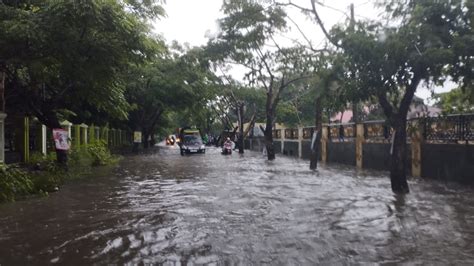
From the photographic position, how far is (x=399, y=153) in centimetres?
1110

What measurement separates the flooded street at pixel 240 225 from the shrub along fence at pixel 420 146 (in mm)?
1165

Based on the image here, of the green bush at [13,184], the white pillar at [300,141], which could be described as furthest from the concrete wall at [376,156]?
the green bush at [13,184]

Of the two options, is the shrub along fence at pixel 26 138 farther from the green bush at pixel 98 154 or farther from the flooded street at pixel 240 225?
the flooded street at pixel 240 225

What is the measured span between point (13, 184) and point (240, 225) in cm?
588

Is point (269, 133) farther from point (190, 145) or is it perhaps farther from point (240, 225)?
point (240, 225)

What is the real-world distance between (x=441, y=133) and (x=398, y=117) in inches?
165

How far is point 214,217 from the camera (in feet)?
27.7

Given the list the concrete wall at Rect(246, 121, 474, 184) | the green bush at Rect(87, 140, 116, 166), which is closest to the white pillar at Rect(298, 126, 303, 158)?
the concrete wall at Rect(246, 121, 474, 184)

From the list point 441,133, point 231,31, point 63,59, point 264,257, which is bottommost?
point 264,257

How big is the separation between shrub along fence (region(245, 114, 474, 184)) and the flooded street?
1165 mm

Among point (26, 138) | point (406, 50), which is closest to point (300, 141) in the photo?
point (26, 138)

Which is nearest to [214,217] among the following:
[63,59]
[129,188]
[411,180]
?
[129,188]

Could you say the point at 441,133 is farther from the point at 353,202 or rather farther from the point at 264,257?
the point at 264,257

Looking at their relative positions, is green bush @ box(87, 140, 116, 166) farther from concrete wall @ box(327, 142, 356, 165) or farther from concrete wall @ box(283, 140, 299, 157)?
concrete wall @ box(283, 140, 299, 157)
